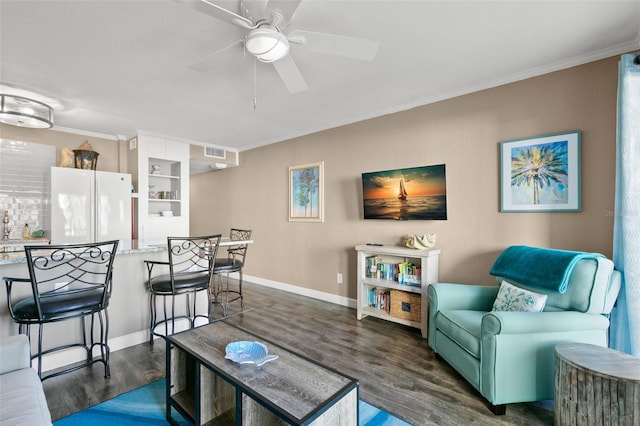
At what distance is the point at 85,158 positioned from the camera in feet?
13.3

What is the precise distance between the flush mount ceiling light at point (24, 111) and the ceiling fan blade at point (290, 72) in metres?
2.91

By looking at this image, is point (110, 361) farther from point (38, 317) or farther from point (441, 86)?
point (441, 86)

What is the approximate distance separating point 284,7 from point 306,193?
3.00 m

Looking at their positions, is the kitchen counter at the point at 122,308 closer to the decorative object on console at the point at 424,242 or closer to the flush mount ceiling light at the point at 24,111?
the flush mount ceiling light at the point at 24,111

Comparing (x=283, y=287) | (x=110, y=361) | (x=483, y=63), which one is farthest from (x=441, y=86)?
(x=110, y=361)

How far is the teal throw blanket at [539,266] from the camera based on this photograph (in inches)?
77.8

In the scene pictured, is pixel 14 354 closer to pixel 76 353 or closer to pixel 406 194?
pixel 76 353

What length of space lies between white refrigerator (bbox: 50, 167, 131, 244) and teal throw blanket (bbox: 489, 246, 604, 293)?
15.5 ft

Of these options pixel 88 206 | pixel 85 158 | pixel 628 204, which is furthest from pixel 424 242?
pixel 85 158

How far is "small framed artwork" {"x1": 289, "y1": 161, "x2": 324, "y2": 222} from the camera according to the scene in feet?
14.0

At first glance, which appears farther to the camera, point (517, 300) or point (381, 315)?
point (381, 315)

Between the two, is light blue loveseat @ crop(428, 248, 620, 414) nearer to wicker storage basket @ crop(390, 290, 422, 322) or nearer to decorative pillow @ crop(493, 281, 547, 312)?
decorative pillow @ crop(493, 281, 547, 312)

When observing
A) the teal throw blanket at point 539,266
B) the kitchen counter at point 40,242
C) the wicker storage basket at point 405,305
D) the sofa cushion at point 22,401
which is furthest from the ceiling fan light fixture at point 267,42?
the wicker storage basket at point 405,305

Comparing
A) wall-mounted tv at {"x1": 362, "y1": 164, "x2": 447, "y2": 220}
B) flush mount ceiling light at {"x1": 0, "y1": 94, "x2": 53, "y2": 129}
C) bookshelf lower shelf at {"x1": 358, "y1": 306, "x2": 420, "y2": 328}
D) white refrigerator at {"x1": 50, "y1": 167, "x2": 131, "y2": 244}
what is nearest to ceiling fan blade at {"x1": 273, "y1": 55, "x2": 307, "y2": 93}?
wall-mounted tv at {"x1": 362, "y1": 164, "x2": 447, "y2": 220}
